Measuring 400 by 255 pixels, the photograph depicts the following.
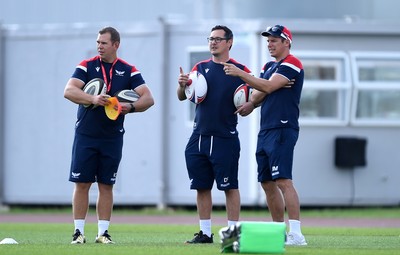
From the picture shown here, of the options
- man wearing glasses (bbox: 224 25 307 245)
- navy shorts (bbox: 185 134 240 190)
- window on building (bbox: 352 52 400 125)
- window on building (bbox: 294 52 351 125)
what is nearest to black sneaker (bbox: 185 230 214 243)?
navy shorts (bbox: 185 134 240 190)

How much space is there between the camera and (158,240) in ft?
44.3

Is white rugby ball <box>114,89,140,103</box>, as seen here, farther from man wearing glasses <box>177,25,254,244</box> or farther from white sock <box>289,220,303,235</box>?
white sock <box>289,220,303,235</box>

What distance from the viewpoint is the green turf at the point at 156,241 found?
11016 millimetres

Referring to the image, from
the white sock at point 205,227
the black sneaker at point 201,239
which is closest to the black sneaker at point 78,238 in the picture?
the black sneaker at point 201,239

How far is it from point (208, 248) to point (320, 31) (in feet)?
35.7

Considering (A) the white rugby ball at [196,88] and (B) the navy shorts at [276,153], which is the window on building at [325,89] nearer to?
(A) the white rugby ball at [196,88]

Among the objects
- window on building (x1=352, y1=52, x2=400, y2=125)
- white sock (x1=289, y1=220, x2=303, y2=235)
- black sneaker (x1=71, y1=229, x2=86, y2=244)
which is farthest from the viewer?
window on building (x1=352, y1=52, x2=400, y2=125)

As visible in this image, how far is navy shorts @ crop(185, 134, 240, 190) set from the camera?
12.6 meters

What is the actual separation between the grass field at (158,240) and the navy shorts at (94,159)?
759mm

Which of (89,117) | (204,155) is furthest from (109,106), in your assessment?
(204,155)

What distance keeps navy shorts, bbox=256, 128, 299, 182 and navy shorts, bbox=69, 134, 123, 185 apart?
1665 mm

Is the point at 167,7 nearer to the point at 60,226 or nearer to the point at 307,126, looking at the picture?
the point at 307,126

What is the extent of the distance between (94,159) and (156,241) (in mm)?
1304

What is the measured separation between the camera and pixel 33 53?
2291cm
